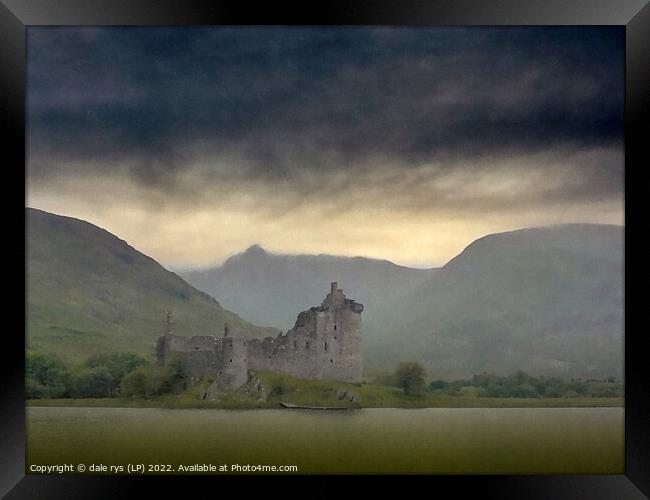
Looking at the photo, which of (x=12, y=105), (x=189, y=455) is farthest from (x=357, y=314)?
(x=12, y=105)

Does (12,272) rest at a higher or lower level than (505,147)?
lower

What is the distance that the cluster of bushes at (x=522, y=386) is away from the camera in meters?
4.22

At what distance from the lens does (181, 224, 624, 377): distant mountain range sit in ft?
13.8

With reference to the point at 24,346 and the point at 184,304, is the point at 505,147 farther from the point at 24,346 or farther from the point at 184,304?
the point at 24,346

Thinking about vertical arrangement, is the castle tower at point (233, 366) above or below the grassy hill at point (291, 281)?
below

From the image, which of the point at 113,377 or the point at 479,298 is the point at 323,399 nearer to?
the point at 479,298

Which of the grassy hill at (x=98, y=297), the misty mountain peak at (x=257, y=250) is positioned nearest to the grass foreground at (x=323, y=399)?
the grassy hill at (x=98, y=297)

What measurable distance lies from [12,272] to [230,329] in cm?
→ 150

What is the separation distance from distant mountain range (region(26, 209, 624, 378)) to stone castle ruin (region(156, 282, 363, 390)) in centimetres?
7

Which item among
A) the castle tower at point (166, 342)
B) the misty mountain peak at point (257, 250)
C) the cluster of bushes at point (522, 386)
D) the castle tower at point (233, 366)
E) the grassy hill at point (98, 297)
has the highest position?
the misty mountain peak at point (257, 250)

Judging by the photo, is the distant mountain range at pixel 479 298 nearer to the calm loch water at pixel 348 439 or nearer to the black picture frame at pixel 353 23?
the black picture frame at pixel 353 23

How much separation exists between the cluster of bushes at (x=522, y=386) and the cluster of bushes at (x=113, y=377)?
1828 mm

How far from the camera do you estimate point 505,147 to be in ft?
13.7

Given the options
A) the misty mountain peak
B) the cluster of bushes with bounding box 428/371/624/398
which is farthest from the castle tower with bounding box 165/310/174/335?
the cluster of bushes with bounding box 428/371/624/398
